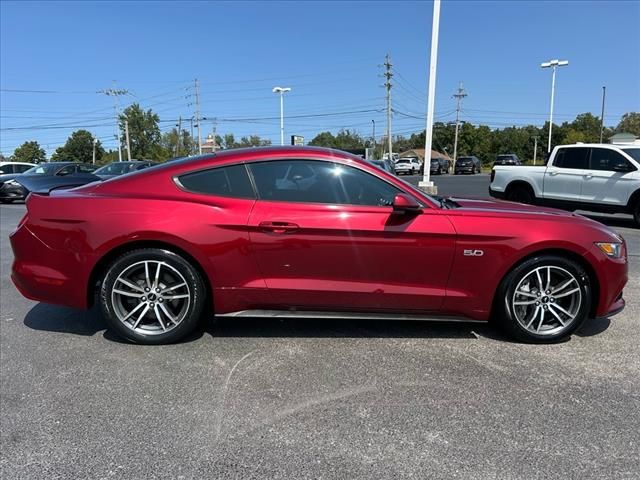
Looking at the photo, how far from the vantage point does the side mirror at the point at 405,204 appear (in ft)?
11.8

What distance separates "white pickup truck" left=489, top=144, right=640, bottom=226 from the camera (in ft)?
33.3

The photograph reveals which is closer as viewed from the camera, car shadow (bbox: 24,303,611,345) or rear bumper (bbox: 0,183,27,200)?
car shadow (bbox: 24,303,611,345)

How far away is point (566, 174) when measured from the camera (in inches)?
424

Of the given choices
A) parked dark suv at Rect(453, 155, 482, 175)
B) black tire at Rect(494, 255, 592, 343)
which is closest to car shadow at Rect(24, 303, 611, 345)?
black tire at Rect(494, 255, 592, 343)

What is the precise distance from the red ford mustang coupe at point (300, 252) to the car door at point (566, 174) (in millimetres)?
7546

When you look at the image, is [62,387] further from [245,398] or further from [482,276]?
[482,276]

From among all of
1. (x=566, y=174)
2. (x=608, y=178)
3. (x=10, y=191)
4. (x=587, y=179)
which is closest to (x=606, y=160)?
(x=608, y=178)

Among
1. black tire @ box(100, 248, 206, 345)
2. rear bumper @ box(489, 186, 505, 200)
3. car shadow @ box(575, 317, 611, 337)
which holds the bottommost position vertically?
car shadow @ box(575, 317, 611, 337)

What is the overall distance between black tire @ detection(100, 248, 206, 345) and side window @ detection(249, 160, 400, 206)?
872 millimetres

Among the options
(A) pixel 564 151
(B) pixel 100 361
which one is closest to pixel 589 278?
(B) pixel 100 361

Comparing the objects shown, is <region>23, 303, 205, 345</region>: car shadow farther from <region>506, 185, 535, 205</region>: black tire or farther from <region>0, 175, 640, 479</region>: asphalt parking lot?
<region>506, 185, 535, 205</region>: black tire

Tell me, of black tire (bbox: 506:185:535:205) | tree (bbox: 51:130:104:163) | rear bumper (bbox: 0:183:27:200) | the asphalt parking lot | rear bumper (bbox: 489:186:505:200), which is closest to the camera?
the asphalt parking lot

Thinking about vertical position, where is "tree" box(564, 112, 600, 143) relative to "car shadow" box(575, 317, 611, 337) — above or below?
above

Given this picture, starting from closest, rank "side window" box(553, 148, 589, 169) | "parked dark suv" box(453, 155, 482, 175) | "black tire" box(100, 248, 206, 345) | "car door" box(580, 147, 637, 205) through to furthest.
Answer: "black tire" box(100, 248, 206, 345), "car door" box(580, 147, 637, 205), "side window" box(553, 148, 589, 169), "parked dark suv" box(453, 155, 482, 175)
